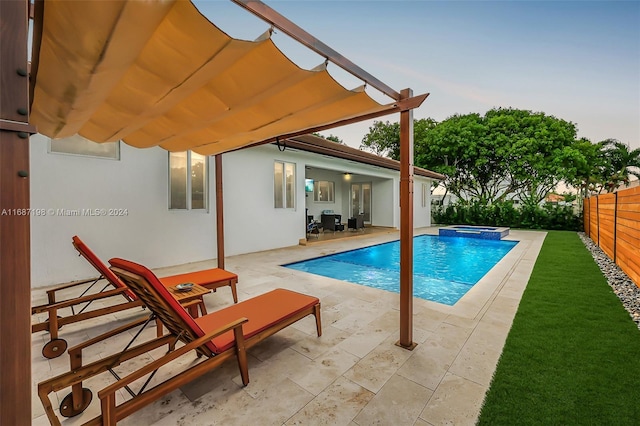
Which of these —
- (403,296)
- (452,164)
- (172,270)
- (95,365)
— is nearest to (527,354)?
(403,296)

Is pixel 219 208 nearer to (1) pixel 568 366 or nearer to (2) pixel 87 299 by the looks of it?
(2) pixel 87 299

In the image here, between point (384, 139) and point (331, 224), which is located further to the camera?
point (384, 139)

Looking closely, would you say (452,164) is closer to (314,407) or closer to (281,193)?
(281,193)

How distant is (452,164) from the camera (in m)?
22.1

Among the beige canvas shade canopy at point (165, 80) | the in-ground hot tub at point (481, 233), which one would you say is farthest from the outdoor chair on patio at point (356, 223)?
the beige canvas shade canopy at point (165, 80)

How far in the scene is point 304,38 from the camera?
2.18 m

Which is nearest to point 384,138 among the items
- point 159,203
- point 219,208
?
point 159,203

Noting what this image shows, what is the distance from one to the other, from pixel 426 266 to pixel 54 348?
8647mm

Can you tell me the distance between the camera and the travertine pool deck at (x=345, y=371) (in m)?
2.20

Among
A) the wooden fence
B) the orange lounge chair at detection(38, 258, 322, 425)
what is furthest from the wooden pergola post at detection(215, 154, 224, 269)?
the wooden fence

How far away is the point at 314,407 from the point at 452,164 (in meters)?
23.2

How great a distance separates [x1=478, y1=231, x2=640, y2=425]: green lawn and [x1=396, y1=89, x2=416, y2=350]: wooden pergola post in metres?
0.96

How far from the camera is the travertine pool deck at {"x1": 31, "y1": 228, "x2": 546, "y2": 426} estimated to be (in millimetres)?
2203

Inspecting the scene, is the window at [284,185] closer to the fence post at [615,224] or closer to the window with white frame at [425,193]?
the fence post at [615,224]
